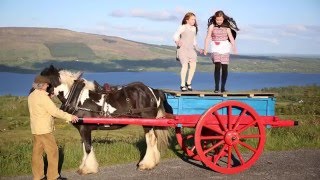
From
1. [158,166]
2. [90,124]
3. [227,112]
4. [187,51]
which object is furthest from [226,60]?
[90,124]

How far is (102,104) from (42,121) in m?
1.47

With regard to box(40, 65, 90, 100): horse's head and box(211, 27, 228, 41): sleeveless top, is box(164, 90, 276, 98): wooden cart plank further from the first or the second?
box(40, 65, 90, 100): horse's head

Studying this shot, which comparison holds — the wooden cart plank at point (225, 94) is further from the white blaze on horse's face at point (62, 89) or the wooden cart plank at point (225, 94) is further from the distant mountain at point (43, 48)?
the distant mountain at point (43, 48)

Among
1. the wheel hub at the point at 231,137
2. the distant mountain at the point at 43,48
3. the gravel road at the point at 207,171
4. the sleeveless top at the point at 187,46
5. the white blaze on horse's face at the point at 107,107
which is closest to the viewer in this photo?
the gravel road at the point at 207,171

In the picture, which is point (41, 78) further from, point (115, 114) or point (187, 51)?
point (187, 51)

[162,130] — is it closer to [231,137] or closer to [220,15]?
[231,137]

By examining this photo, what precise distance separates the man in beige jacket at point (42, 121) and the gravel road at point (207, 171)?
0.82 metres

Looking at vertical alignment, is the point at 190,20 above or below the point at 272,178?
above

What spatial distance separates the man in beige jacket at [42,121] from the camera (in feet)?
18.7

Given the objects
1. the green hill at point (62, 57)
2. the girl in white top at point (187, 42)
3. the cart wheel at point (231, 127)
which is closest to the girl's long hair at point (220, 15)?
the girl in white top at point (187, 42)

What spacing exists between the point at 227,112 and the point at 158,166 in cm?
187

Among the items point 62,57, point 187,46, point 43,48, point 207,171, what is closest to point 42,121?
point 207,171

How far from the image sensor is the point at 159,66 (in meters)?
185

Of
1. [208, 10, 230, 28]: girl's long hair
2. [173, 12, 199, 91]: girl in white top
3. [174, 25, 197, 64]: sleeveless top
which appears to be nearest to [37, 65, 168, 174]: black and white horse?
[173, 12, 199, 91]: girl in white top
